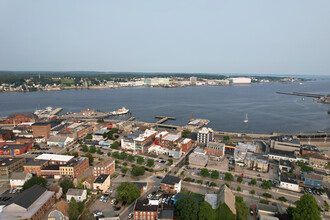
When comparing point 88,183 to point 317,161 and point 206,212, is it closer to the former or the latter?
point 206,212

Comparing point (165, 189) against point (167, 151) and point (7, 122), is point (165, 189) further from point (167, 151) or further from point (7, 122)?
point (7, 122)

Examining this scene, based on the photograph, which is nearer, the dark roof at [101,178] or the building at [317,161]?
the dark roof at [101,178]

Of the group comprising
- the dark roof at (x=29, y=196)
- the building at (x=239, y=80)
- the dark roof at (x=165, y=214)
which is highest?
the building at (x=239, y=80)

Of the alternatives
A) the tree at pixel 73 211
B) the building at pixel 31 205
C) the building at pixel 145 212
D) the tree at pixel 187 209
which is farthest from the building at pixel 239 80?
the tree at pixel 73 211

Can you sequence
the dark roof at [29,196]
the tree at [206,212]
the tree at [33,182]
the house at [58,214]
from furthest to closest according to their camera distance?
the tree at [33,182] < the dark roof at [29,196] < the house at [58,214] < the tree at [206,212]

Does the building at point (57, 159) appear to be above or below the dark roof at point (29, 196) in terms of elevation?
below

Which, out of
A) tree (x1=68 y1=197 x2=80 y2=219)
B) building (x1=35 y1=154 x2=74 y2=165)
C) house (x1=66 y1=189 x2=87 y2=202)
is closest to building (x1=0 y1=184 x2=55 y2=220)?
house (x1=66 y1=189 x2=87 y2=202)

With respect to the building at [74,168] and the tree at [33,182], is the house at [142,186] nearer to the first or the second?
the building at [74,168]
